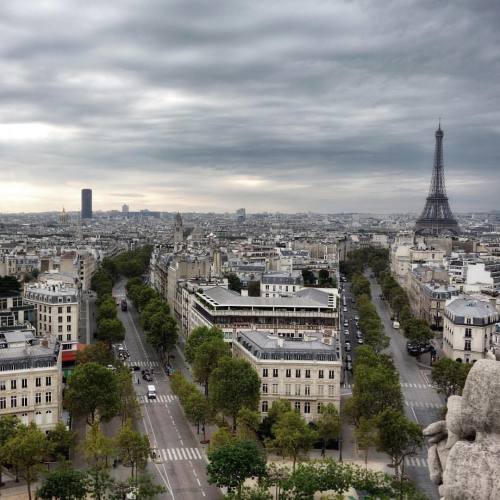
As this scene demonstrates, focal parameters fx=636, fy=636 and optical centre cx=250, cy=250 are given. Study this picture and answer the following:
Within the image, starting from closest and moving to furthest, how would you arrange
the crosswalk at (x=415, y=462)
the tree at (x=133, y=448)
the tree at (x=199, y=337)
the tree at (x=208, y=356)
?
the tree at (x=133, y=448) < the crosswalk at (x=415, y=462) < the tree at (x=208, y=356) < the tree at (x=199, y=337)

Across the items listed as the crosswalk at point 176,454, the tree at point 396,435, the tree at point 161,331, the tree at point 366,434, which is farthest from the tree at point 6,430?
the tree at point 161,331

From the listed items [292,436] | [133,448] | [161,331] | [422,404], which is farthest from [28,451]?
[422,404]

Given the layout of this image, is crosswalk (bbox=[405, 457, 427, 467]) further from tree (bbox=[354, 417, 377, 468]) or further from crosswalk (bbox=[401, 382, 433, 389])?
crosswalk (bbox=[401, 382, 433, 389])

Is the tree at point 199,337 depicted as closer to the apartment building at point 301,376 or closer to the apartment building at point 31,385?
the apartment building at point 301,376

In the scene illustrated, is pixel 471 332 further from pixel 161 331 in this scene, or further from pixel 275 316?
pixel 161 331

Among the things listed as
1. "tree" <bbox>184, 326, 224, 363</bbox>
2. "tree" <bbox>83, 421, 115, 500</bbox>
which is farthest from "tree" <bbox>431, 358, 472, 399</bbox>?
"tree" <bbox>83, 421, 115, 500</bbox>

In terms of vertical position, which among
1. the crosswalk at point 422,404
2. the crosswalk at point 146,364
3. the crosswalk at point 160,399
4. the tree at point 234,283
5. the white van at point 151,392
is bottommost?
the crosswalk at point 160,399
